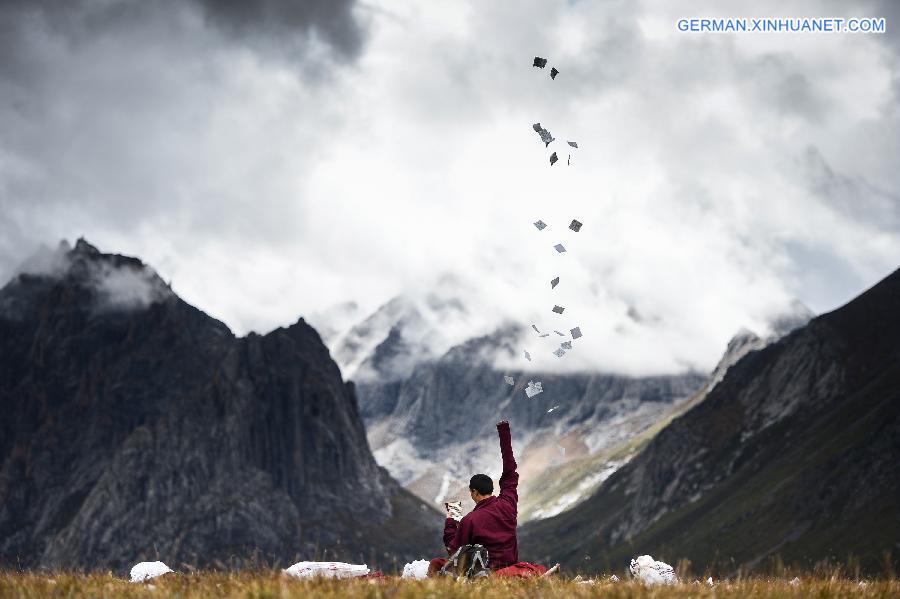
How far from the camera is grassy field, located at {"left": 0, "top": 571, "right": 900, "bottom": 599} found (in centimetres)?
959

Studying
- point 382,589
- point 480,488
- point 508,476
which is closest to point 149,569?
point 480,488

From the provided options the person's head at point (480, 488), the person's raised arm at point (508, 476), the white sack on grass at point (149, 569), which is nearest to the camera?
the person's raised arm at point (508, 476)

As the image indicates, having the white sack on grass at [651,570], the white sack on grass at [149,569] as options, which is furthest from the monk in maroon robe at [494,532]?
the white sack on grass at [149,569]

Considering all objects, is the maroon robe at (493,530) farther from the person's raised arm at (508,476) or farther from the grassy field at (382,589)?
the grassy field at (382,589)

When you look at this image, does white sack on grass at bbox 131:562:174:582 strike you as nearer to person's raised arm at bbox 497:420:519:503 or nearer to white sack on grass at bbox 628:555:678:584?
person's raised arm at bbox 497:420:519:503

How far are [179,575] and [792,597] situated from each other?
25.2 ft

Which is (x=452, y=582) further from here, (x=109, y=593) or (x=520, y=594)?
(x=109, y=593)

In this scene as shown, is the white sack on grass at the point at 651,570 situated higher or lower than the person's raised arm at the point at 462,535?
lower

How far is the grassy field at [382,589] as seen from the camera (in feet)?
31.5

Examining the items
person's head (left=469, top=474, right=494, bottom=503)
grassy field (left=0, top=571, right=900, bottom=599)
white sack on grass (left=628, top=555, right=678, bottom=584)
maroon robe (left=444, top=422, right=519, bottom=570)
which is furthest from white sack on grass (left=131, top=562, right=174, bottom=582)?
white sack on grass (left=628, top=555, right=678, bottom=584)

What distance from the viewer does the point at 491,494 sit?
16.2 m

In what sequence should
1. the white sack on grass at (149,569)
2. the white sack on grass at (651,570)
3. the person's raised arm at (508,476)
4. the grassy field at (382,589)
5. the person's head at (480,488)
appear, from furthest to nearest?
the white sack on grass at (149,569)
the person's head at (480,488)
the person's raised arm at (508,476)
the white sack on grass at (651,570)
the grassy field at (382,589)

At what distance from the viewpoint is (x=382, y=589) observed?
9789mm

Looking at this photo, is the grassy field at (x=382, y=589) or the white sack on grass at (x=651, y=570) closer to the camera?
the grassy field at (x=382, y=589)
